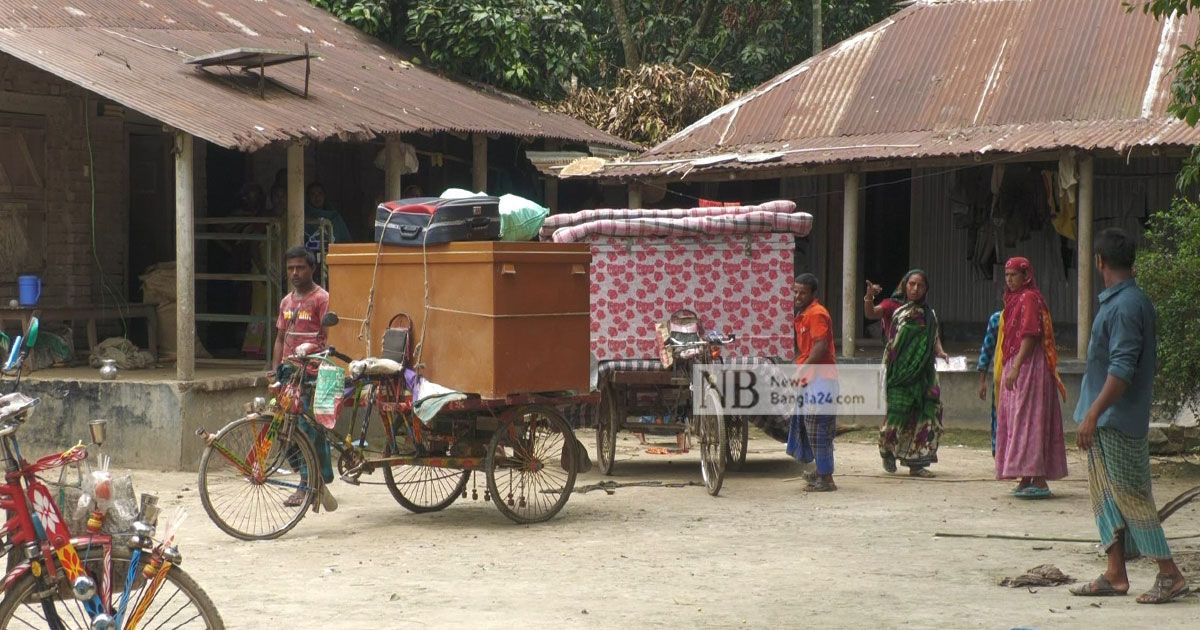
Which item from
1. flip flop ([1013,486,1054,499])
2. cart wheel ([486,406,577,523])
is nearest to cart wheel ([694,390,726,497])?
cart wheel ([486,406,577,523])

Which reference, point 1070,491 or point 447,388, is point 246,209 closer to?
point 447,388

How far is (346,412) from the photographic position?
1227 cm

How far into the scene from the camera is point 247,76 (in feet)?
40.5

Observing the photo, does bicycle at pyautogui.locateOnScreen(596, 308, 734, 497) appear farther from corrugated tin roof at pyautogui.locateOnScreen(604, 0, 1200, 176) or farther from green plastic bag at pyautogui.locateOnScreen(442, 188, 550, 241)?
corrugated tin roof at pyautogui.locateOnScreen(604, 0, 1200, 176)

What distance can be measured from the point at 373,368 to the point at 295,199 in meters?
4.22

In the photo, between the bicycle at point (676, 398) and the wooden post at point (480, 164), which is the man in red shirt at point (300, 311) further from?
the wooden post at point (480, 164)

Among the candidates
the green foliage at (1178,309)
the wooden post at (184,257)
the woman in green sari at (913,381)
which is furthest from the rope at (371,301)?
the green foliage at (1178,309)

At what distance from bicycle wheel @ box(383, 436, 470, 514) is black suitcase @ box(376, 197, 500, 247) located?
50.8 inches

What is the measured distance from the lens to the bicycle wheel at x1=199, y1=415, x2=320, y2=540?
811 centimetres

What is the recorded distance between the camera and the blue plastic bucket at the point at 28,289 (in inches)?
468

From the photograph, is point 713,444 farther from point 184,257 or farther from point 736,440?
point 184,257

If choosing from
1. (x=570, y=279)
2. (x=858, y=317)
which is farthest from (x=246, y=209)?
(x=858, y=317)

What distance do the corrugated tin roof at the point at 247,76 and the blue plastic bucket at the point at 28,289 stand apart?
81.6 inches

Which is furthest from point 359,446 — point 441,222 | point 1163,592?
point 1163,592
